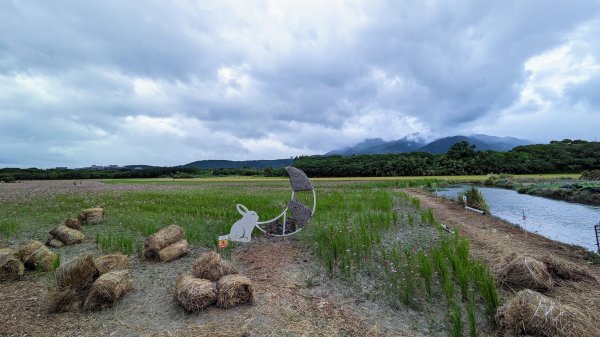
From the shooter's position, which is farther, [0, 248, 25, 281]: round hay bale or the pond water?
the pond water

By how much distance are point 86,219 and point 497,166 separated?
7047cm

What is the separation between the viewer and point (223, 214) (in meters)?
14.0

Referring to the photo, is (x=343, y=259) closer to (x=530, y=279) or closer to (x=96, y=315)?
(x=530, y=279)

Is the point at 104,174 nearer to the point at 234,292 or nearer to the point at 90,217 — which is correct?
the point at 90,217

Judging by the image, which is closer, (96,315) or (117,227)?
(96,315)

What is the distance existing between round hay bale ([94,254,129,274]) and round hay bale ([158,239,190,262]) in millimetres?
938

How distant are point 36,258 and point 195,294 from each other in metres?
4.81

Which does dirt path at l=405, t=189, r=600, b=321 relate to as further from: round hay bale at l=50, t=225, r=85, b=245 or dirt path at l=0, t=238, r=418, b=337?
round hay bale at l=50, t=225, r=85, b=245

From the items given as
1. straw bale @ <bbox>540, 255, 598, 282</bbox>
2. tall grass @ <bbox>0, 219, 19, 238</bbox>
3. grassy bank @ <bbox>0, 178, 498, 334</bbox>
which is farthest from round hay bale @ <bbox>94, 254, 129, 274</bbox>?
straw bale @ <bbox>540, 255, 598, 282</bbox>

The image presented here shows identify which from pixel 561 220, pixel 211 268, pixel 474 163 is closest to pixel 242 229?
pixel 211 268

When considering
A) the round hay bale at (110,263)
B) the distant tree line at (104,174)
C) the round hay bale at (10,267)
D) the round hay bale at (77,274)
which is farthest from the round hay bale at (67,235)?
the distant tree line at (104,174)

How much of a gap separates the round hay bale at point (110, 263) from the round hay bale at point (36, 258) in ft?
4.91

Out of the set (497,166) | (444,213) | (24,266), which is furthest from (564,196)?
(497,166)

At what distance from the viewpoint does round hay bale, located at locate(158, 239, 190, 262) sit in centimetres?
789
